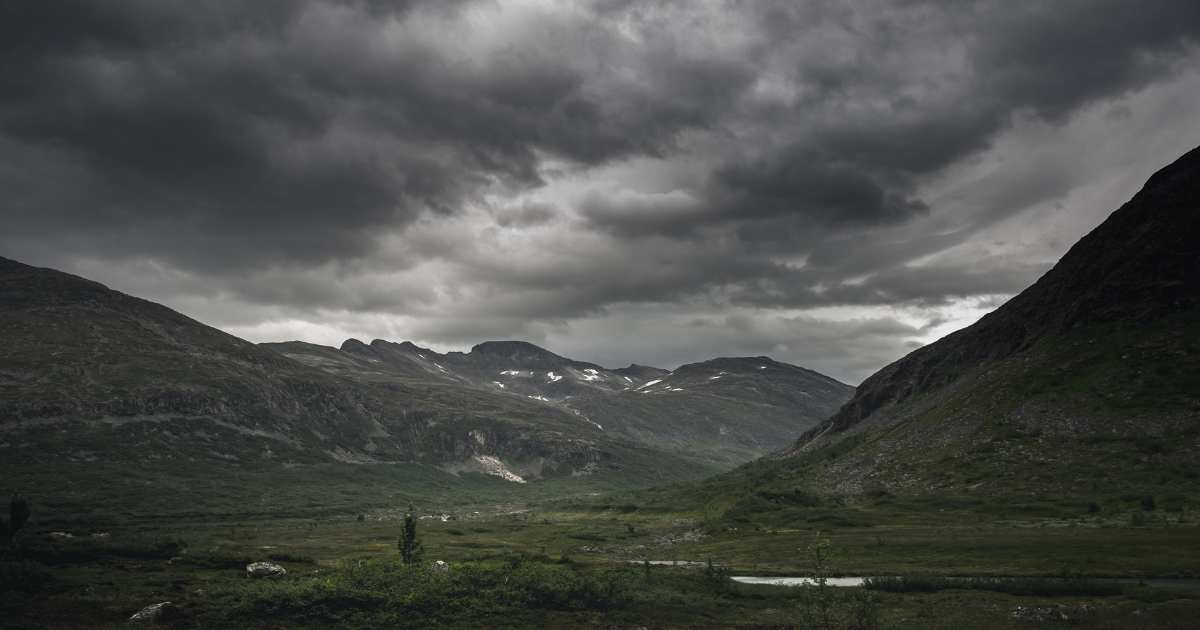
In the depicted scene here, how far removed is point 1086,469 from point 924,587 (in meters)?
88.1

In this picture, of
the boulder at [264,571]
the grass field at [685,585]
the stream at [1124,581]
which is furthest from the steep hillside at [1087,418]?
the boulder at [264,571]

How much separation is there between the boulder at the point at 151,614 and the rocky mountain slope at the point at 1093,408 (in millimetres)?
137207

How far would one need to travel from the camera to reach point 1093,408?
155m

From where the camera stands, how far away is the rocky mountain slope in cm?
13562

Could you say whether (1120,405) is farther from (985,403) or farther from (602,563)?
(602,563)


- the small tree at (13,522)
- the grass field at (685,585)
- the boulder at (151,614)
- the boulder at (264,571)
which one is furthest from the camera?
the small tree at (13,522)

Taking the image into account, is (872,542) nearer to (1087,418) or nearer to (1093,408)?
(1087,418)

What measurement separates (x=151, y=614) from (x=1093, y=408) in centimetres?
17370

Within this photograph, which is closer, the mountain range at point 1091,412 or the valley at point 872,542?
the valley at point 872,542

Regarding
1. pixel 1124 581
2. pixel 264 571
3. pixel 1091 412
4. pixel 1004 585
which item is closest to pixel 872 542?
pixel 1004 585

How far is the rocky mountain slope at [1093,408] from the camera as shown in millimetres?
135625

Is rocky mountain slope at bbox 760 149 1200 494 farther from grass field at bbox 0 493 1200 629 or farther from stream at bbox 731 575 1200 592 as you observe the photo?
stream at bbox 731 575 1200 592

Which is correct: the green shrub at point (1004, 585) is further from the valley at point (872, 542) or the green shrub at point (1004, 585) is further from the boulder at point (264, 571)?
the boulder at point (264, 571)

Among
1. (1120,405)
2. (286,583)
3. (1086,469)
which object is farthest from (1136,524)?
(286,583)
